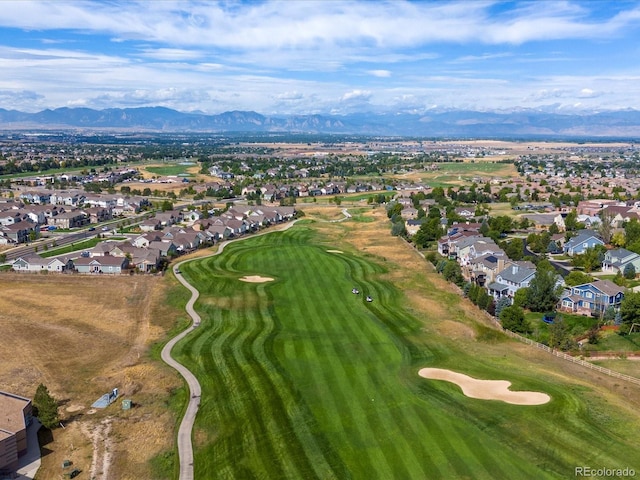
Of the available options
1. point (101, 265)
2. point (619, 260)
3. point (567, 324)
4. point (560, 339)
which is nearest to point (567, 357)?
point (560, 339)

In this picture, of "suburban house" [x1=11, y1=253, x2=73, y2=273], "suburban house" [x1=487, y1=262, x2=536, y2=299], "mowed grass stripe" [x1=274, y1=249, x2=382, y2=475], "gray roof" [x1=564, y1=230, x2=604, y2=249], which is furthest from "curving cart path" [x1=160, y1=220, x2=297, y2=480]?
"gray roof" [x1=564, y1=230, x2=604, y2=249]

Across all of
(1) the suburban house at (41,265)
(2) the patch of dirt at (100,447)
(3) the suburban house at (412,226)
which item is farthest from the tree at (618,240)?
(1) the suburban house at (41,265)

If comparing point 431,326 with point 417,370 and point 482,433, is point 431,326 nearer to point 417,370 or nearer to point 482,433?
point 417,370

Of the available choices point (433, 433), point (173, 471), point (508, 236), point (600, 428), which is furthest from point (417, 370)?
point (508, 236)

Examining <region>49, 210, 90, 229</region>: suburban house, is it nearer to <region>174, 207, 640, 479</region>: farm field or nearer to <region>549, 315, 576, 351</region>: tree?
<region>174, 207, 640, 479</region>: farm field

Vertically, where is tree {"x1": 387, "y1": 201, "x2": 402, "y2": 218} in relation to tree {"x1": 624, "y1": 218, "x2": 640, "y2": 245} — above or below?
below

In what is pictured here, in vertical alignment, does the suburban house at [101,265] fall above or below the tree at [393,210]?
below

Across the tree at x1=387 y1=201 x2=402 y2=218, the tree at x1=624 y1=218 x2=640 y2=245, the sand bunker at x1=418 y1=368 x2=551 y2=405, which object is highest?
the tree at x1=624 y1=218 x2=640 y2=245
